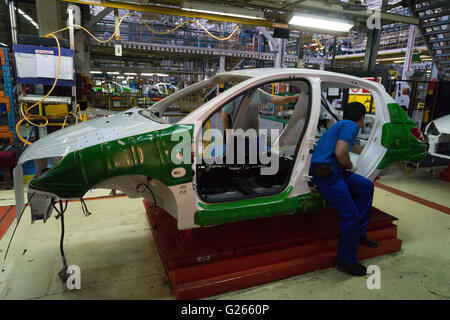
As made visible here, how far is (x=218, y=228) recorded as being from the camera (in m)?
2.85

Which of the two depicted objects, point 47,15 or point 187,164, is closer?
point 187,164

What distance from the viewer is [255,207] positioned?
8.02 ft

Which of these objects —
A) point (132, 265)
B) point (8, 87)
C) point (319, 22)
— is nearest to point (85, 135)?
point (132, 265)

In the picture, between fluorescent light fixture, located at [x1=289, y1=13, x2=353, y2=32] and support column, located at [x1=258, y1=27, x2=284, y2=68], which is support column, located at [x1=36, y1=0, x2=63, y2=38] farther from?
support column, located at [x1=258, y1=27, x2=284, y2=68]

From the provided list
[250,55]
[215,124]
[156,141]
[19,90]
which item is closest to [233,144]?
[156,141]

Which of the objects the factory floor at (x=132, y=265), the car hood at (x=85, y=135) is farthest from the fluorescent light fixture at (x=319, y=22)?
the car hood at (x=85, y=135)

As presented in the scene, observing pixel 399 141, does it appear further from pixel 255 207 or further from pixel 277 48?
pixel 277 48

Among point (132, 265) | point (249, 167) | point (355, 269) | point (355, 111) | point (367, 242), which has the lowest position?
point (132, 265)

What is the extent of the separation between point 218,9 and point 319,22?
7.34ft

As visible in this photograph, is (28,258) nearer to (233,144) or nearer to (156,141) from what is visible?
(156,141)

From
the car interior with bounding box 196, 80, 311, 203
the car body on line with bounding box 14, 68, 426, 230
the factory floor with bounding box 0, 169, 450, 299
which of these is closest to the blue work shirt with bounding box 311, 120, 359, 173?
the car body on line with bounding box 14, 68, 426, 230

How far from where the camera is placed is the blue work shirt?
2531 millimetres

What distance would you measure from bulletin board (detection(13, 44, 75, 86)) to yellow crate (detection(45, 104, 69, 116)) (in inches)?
22.1

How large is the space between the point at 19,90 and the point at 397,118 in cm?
531
